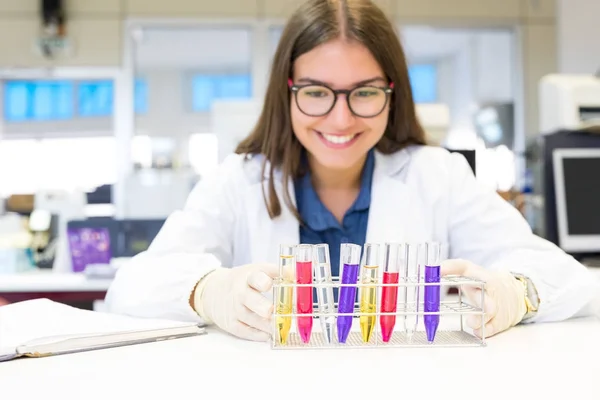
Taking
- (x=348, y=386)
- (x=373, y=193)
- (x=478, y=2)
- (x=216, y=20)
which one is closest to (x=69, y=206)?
(x=373, y=193)

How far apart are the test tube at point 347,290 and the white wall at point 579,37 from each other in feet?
14.3

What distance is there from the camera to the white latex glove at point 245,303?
2.89 feet

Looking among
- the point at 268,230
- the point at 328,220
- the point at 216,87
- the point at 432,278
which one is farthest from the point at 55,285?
the point at 216,87

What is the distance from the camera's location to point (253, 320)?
90 cm

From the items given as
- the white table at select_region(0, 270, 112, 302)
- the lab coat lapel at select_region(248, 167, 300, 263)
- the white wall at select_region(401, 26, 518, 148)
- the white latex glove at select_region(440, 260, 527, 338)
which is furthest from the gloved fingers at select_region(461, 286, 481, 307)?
the white wall at select_region(401, 26, 518, 148)

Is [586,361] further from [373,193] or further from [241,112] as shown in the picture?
[241,112]

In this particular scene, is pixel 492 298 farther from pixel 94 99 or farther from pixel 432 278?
pixel 94 99

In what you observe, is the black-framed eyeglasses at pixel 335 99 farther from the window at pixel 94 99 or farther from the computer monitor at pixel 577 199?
the window at pixel 94 99

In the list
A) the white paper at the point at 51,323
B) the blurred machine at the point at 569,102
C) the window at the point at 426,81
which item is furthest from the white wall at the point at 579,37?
the white paper at the point at 51,323

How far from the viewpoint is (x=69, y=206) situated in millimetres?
2979

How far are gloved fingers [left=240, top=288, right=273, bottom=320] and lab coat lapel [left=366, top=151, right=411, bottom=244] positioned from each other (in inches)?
21.5

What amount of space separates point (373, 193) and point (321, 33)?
0.40 m

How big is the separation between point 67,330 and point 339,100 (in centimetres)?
67

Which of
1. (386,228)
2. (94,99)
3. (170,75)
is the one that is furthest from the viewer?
(170,75)
